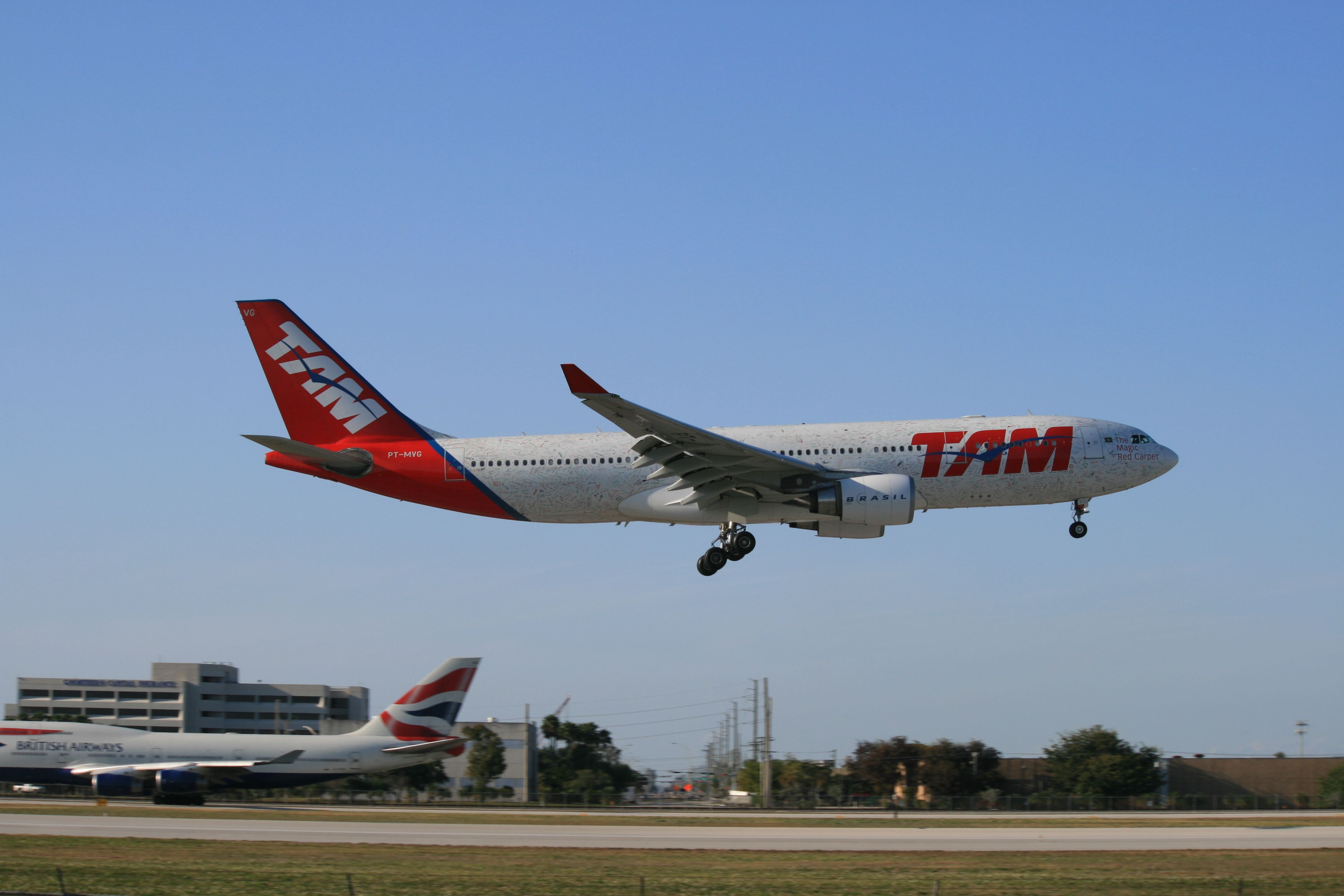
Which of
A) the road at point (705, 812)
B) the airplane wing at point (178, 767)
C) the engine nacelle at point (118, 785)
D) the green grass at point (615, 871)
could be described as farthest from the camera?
the road at point (705, 812)

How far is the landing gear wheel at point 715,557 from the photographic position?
Answer: 40.3 meters

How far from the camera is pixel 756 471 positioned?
38.1 m

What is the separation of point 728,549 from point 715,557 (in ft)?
1.70

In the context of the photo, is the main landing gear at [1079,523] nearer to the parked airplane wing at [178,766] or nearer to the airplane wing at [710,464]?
the airplane wing at [710,464]

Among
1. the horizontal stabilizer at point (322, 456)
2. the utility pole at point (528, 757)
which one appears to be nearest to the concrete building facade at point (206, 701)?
the utility pole at point (528, 757)

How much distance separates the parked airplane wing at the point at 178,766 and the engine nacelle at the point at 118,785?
17cm

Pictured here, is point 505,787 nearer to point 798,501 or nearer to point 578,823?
point 578,823

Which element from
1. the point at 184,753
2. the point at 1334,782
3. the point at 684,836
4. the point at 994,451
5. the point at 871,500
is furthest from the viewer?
the point at 1334,782

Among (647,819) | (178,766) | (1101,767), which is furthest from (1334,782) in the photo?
(178,766)

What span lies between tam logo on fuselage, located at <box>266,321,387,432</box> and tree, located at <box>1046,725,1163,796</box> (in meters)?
51.8

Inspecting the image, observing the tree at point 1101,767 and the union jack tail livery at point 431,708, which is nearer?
the union jack tail livery at point 431,708

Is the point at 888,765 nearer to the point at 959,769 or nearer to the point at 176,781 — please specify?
the point at 959,769

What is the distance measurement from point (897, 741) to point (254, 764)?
4743 cm

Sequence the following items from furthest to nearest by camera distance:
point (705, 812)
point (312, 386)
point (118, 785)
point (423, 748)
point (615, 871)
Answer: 1. point (705, 812)
2. point (423, 748)
3. point (118, 785)
4. point (312, 386)
5. point (615, 871)
